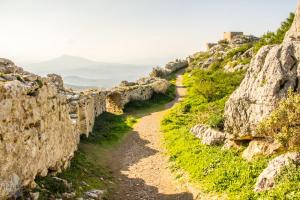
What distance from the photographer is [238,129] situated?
22.2 m

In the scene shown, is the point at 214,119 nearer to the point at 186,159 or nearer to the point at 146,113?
the point at 186,159

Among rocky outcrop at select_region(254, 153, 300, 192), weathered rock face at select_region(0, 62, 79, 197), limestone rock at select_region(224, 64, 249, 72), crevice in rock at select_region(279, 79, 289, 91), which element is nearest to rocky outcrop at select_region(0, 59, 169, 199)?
weathered rock face at select_region(0, 62, 79, 197)

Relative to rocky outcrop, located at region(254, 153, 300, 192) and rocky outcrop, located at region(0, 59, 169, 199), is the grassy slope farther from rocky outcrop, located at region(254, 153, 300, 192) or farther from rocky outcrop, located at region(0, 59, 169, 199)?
rocky outcrop, located at region(0, 59, 169, 199)

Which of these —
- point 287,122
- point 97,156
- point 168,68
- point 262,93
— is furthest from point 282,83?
point 168,68

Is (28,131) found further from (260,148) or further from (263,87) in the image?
(263,87)

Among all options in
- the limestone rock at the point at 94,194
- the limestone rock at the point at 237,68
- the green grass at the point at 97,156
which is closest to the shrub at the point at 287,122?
the limestone rock at the point at 94,194

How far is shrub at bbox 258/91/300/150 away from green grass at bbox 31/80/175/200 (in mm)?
9701

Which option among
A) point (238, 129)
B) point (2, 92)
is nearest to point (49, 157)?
point (2, 92)

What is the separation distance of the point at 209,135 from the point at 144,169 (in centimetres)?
531

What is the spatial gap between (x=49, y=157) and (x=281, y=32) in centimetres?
3919

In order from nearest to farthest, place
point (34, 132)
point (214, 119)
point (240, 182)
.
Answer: point (34, 132), point (240, 182), point (214, 119)

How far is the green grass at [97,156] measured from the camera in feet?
55.0

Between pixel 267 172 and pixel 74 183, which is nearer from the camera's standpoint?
pixel 267 172

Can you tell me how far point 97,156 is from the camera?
88.0 ft
